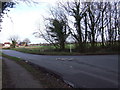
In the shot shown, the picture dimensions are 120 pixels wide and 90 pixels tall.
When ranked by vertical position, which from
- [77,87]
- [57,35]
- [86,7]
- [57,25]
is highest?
[86,7]

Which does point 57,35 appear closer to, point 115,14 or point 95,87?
point 115,14

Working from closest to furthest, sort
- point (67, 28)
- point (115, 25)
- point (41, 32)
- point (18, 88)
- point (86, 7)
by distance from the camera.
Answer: point (18, 88), point (115, 25), point (86, 7), point (67, 28), point (41, 32)

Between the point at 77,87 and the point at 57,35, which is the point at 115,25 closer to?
the point at 57,35

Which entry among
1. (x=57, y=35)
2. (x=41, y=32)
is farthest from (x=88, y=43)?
(x=41, y=32)

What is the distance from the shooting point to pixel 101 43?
101 ft

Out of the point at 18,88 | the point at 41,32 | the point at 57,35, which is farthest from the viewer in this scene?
the point at 41,32

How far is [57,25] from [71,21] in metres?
4.07

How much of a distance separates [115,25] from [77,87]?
26.2m

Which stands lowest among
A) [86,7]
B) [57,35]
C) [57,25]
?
[57,35]

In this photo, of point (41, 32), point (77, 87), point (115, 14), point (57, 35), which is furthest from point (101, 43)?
point (77, 87)

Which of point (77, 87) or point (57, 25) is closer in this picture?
point (77, 87)

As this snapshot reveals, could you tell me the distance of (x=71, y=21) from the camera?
3394 cm

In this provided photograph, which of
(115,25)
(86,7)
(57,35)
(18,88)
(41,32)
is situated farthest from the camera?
(41,32)

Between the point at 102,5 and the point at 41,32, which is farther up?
the point at 102,5
